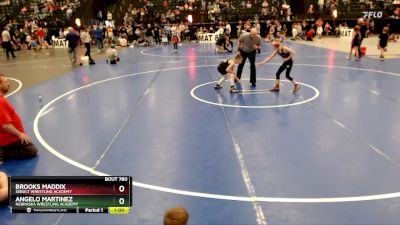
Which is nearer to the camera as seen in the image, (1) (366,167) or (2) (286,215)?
(2) (286,215)

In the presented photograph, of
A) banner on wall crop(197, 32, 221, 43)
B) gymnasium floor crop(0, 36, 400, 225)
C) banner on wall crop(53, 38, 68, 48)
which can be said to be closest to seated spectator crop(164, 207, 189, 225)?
gymnasium floor crop(0, 36, 400, 225)

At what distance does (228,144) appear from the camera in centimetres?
764

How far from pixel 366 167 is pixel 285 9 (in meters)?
29.2

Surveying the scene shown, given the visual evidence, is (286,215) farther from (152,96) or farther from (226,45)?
(226,45)

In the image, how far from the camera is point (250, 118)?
30.3ft

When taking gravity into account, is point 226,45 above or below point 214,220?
above

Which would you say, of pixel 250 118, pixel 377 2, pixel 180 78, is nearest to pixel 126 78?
pixel 180 78

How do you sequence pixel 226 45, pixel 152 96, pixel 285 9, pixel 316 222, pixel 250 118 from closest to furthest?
1. pixel 316 222
2. pixel 250 118
3. pixel 152 96
4. pixel 226 45
5. pixel 285 9

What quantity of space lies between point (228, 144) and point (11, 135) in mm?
4132

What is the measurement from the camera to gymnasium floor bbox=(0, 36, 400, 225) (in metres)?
5.27
